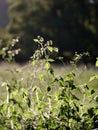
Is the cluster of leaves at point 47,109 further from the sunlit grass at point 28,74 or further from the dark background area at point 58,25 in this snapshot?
the dark background area at point 58,25

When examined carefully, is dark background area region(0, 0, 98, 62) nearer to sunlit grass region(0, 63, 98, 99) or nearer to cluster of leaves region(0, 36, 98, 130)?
sunlit grass region(0, 63, 98, 99)

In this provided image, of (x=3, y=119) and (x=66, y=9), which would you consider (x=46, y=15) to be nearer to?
(x=66, y=9)

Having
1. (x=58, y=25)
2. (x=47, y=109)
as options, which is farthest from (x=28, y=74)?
(x=58, y=25)

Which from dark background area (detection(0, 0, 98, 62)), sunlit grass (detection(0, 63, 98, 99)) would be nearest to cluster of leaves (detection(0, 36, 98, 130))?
sunlit grass (detection(0, 63, 98, 99))

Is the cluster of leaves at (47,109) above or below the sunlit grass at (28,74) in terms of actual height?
below

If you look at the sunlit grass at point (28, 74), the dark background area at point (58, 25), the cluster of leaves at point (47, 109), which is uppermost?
the dark background area at point (58, 25)

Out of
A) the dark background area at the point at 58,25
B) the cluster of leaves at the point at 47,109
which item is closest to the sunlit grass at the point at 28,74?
the cluster of leaves at the point at 47,109

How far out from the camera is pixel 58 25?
21000 millimetres

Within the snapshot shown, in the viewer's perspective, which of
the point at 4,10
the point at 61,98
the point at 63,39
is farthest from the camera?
the point at 4,10

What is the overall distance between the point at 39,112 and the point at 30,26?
18180 millimetres

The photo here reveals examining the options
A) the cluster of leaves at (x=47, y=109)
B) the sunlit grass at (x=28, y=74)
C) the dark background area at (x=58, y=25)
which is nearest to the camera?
the cluster of leaves at (x=47, y=109)

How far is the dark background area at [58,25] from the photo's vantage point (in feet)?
66.3

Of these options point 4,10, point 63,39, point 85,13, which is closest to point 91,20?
point 85,13

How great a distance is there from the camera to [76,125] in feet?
10.2
